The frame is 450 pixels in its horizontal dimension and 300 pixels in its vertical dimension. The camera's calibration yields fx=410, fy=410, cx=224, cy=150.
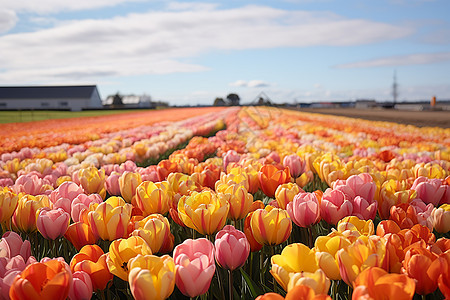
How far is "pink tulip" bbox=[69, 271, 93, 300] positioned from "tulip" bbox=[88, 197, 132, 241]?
14.6 inches

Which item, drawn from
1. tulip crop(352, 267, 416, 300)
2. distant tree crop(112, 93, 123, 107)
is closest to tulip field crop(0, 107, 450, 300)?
tulip crop(352, 267, 416, 300)

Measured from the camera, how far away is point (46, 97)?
8794cm

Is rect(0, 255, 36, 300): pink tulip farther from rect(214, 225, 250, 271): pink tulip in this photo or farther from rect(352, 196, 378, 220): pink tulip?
rect(352, 196, 378, 220): pink tulip

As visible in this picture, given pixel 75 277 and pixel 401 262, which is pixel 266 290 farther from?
pixel 75 277

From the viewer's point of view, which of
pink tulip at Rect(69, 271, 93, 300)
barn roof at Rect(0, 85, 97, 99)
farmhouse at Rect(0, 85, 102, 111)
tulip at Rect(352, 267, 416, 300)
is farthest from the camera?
barn roof at Rect(0, 85, 97, 99)

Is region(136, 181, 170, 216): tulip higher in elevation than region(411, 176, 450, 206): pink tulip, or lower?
higher

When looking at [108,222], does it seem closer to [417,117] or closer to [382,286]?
[382,286]

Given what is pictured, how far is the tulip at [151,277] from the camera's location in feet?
3.25

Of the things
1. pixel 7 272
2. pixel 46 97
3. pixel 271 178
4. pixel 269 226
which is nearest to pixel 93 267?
pixel 7 272

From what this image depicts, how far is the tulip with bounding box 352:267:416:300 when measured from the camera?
875 mm

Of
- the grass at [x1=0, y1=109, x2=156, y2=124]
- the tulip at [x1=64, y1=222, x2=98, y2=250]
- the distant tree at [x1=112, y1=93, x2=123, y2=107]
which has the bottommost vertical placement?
the tulip at [x1=64, y1=222, x2=98, y2=250]

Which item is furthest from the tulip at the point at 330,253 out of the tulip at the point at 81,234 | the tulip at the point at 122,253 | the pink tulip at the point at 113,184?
the pink tulip at the point at 113,184

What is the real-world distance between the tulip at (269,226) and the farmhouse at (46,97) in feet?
291

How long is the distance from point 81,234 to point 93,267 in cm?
35
